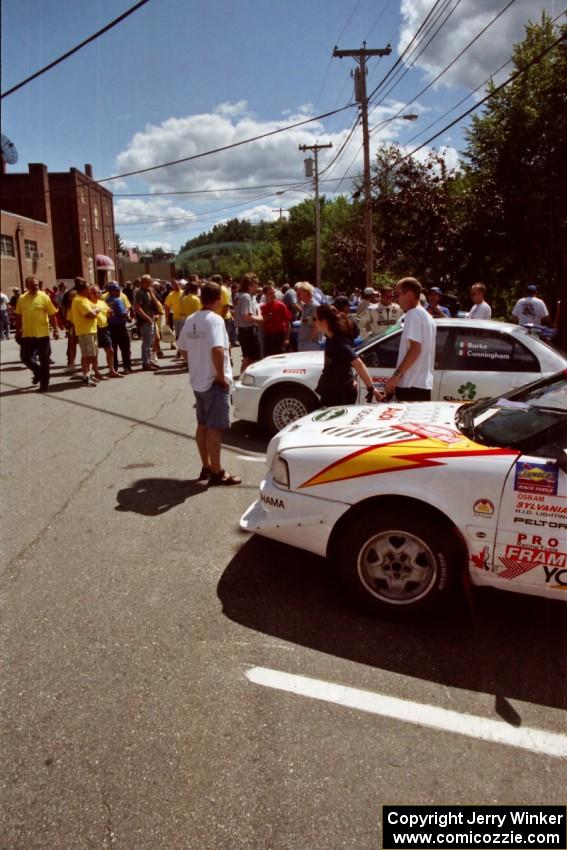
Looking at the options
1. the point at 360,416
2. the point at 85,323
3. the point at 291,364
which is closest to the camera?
the point at 360,416

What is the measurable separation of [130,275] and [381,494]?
58671 mm

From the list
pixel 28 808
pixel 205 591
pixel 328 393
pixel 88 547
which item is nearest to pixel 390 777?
pixel 28 808

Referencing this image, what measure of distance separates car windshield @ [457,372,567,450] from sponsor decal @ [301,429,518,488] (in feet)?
0.41

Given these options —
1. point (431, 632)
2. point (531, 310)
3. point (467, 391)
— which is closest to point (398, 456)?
point (431, 632)

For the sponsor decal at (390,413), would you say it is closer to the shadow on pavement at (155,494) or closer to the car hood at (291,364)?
the shadow on pavement at (155,494)

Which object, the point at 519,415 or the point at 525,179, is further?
the point at 525,179

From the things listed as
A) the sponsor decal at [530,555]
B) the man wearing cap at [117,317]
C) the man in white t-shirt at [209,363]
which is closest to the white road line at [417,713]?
the sponsor decal at [530,555]

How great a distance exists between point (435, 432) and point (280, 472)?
36.8 inches

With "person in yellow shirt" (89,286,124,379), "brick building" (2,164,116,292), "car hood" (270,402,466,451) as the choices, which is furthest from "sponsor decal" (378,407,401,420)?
"brick building" (2,164,116,292)

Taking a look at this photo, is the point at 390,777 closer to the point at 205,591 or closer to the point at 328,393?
the point at 205,591

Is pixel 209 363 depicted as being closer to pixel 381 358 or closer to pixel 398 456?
pixel 381 358

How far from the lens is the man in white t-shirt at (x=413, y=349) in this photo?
16.5 ft

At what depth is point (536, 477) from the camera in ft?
9.91

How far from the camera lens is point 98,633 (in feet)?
10.9
